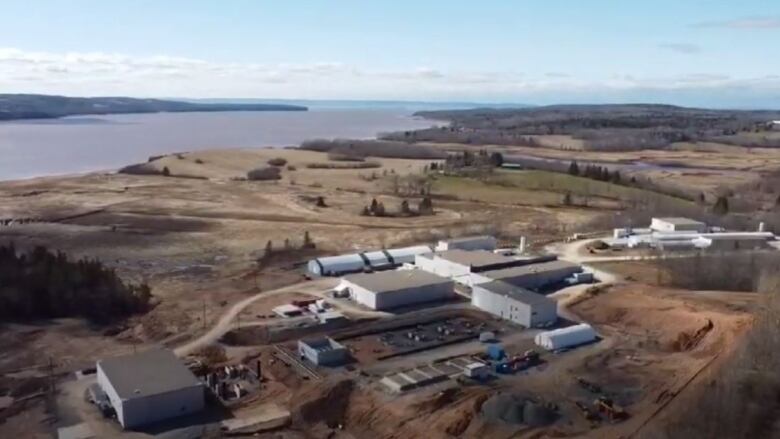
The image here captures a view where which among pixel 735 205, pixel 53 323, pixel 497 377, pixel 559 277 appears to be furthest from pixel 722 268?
pixel 53 323

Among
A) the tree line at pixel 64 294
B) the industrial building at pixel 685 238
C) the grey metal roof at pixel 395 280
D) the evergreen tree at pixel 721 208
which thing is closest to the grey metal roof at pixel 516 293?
the grey metal roof at pixel 395 280

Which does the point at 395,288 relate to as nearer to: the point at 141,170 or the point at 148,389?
the point at 148,389

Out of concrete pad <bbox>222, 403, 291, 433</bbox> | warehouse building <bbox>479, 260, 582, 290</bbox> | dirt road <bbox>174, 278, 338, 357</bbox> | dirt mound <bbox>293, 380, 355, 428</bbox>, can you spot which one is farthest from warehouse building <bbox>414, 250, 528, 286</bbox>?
concrete pad <bbox>222, 403, 291, 433</bbox>

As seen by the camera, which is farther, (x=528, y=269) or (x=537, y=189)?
(x=537, y=189)

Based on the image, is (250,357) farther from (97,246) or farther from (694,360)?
(97,246)

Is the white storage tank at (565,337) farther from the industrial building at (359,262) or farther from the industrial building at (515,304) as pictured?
the industrial building at (359,262)

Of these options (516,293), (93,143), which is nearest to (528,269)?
(516,293)
